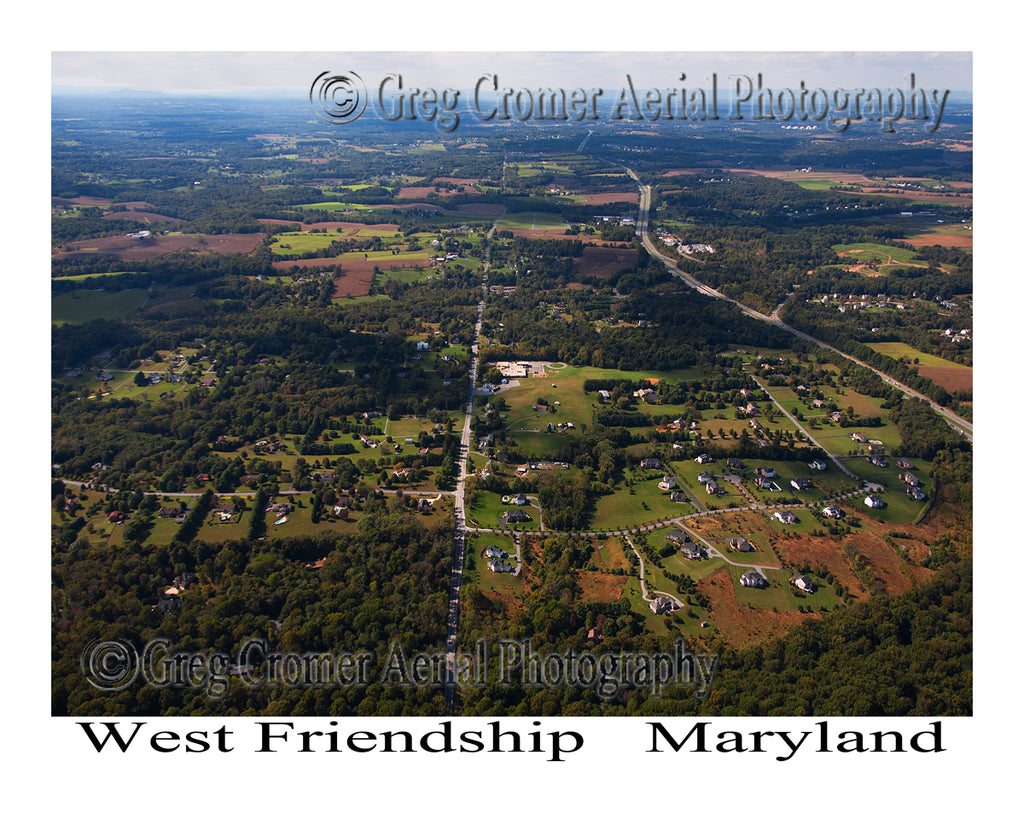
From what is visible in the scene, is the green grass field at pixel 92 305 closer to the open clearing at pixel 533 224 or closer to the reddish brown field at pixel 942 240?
the open clearing at pixel 533 224

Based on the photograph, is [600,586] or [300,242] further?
[300,242]

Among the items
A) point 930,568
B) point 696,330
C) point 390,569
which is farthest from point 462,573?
point 696,330

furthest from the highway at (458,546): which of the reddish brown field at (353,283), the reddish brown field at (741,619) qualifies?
the reddish brown field at (353,283)

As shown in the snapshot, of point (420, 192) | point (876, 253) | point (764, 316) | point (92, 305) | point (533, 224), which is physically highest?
point (420, 192)

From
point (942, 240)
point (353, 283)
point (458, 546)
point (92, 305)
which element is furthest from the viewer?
point (942, 240)

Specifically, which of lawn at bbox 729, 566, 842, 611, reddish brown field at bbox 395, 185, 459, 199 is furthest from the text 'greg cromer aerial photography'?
reddish brown field at bbox 395, 185, 459, 199

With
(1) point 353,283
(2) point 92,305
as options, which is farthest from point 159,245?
(1) point 353,283

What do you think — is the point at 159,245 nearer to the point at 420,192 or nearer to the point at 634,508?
→ the point at 420,192

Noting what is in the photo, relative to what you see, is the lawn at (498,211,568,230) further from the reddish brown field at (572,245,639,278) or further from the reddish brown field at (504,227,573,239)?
the reddish brown field at (572,245,639,278)
